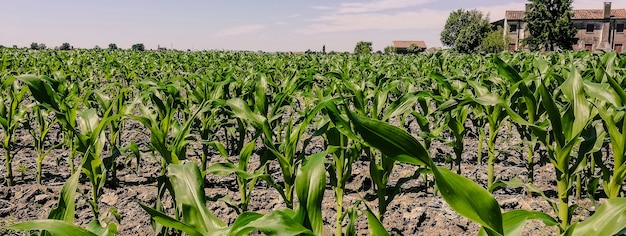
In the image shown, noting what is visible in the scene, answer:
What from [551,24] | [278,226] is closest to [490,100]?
[278,226]

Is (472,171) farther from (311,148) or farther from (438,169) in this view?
(438,169)

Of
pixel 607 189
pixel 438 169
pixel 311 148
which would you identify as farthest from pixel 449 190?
pixel 311 148

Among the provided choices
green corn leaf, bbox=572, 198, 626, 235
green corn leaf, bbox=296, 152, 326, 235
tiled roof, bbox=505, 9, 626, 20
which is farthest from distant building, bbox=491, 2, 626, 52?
green corn leaf, bbox=572, 198, 626, 235

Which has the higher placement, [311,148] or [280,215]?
[280,215]

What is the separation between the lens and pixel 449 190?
3.74 feet

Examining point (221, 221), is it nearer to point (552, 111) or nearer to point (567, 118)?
point (552, 111)

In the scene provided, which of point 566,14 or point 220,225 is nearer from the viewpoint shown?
point 220,225

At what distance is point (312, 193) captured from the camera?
5.44 feet

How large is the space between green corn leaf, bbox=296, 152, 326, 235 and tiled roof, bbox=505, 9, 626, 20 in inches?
2815

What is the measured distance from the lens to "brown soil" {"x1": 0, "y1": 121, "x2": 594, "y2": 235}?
3.43 metres

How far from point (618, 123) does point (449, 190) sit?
2343 mm

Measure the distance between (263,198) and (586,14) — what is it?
72.6 metres

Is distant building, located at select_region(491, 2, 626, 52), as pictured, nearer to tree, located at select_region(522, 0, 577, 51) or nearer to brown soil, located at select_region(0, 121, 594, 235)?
tree, located at select_region(522, 0, 577, 51)

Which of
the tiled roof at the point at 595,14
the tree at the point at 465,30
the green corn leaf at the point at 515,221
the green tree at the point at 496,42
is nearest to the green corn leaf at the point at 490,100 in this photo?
the green corn leaf at the point at 515,221
